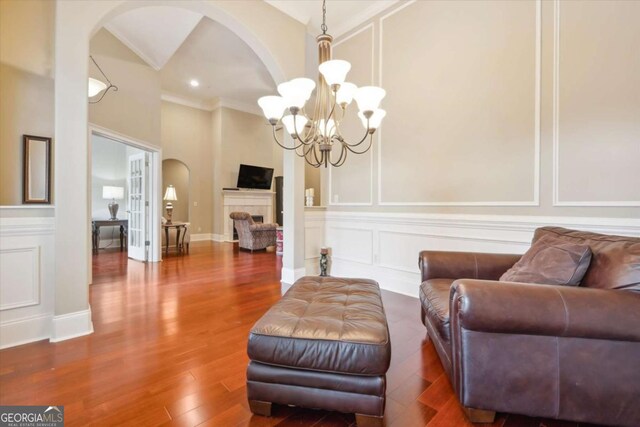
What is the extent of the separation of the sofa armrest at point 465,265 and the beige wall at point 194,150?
7.33 meters

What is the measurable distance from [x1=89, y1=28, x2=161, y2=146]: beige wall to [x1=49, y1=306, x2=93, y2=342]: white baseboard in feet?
8.78

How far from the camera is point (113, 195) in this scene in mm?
6562

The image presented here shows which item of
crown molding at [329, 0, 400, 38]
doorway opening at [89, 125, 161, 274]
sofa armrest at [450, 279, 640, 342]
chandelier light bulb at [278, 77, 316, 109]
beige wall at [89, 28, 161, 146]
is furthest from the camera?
doorway opening at [89, 125, 161, 274]

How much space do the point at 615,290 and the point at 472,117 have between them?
6.64ft

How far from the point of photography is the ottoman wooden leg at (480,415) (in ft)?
4.49

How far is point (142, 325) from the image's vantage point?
8.13 feet

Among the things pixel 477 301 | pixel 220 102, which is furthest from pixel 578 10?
pixel 220 102

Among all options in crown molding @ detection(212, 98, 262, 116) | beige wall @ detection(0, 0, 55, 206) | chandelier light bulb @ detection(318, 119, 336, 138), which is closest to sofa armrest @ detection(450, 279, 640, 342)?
chandelier light bulb @ detection(318, 119, 336, 138)

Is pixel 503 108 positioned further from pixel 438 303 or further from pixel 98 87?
pixel 98 87

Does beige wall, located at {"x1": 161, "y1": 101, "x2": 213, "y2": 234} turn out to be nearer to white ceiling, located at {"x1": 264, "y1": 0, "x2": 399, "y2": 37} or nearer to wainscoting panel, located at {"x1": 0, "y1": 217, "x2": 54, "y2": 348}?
white ceiling, located at {"x1": 264, "y1": 0, "x2": 399, "y2": 37}

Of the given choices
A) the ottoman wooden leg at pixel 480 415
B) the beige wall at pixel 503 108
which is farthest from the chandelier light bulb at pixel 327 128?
the ottoman wooden leg at pixel 480 415

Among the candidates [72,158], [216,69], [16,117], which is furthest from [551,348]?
[216,69]

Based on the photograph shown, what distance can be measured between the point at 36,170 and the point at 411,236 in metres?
3.55

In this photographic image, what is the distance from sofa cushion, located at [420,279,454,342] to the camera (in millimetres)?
1582
